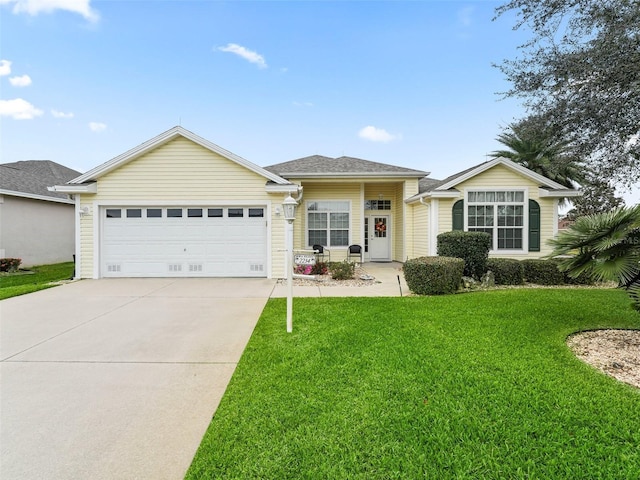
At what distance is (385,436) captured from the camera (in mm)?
2529

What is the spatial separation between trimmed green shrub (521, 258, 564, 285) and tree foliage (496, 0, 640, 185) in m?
4.33

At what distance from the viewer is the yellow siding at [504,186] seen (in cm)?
1157

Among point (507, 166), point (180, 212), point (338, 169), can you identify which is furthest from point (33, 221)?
point (507, 166)

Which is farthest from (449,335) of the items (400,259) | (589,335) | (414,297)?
(400,259)

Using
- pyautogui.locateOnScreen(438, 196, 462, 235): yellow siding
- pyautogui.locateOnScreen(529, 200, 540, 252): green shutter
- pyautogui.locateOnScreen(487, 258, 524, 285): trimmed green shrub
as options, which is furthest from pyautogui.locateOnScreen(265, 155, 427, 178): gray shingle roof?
pyautogui.locateOnScreen(487, 258, 524, 285): trimmed green shrub

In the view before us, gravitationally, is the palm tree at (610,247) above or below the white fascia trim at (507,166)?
below

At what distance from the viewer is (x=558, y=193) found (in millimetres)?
11266

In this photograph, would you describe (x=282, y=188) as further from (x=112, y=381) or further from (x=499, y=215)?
(x=499, y=215)

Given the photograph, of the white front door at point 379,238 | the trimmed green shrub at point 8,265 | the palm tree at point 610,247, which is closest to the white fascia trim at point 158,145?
the trimmed green shrub at point 8,265

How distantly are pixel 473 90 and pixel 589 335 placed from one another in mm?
11666

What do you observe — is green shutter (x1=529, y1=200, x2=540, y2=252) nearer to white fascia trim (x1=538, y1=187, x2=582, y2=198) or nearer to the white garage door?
white fascia trim (x1=538, y1=187, x2=582, y2=198)

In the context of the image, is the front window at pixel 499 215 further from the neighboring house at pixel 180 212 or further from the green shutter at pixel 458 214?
the neighboring house at pixel 180 212

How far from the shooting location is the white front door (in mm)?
15391

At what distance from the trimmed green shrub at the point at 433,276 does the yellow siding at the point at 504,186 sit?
3758 millimetres
